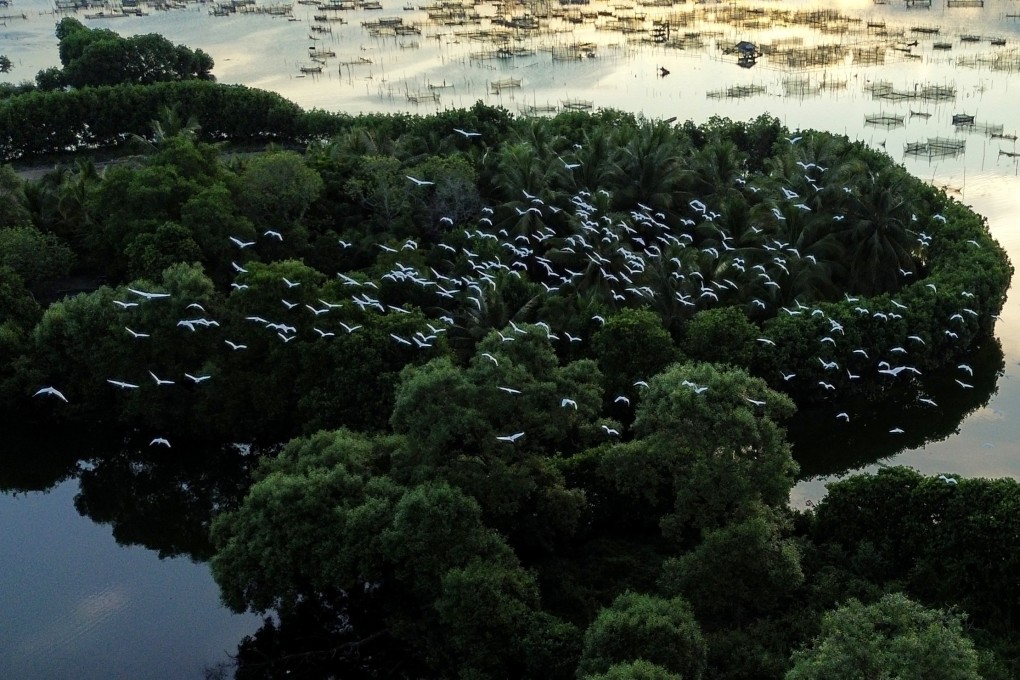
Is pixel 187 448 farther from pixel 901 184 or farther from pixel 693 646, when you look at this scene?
pixel 901 184

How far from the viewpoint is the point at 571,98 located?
5094 cm

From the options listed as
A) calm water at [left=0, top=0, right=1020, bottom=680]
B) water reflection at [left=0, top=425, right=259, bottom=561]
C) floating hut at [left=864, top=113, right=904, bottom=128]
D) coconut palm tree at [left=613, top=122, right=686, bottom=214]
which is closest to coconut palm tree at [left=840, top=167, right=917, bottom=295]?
calm water at [left=0, top=0, right=1020, bottom=680]

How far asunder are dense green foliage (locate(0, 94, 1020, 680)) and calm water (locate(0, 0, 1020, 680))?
3.78 ft

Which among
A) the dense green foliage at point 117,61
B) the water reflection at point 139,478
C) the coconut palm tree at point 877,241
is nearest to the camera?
the water reflection at point 139,478

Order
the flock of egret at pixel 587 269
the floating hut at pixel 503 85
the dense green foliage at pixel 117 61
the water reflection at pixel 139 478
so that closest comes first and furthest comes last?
the water reflection at pixel 139 478 < the flock of egret at pixel 587 269 < the dense green foliage at pixel 117 61 < the floating hut at pixel 503 85

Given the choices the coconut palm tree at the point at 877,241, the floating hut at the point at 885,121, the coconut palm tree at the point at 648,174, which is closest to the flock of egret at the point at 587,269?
the coconut palm tree at the point at 648,174

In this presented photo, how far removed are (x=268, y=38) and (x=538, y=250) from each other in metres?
40.3

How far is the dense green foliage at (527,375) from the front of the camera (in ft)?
63.9

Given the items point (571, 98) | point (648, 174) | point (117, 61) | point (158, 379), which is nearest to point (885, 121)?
point (571, 98)

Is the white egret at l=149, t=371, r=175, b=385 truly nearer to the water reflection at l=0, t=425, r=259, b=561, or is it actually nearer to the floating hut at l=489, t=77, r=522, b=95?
the water reflection at l=0, t=425, r=259, b=561

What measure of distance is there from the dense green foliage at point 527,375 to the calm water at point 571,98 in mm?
1152

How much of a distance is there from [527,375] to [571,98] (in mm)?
31312

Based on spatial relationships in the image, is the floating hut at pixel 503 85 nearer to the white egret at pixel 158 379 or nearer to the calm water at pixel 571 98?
the calm water at pixel 571 98

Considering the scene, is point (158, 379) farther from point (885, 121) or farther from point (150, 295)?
point (885, 121)
